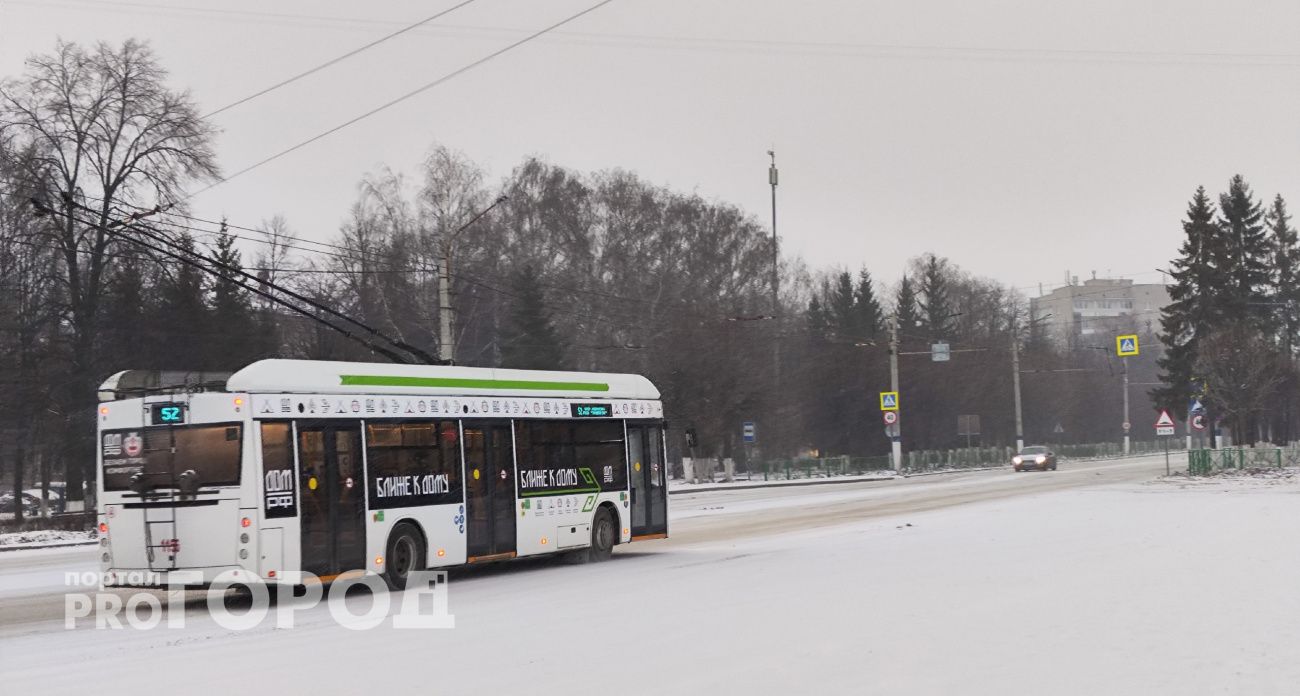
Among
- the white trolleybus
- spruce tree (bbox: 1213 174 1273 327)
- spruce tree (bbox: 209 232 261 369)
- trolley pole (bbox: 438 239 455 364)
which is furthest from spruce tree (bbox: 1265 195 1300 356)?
the white trolleybus

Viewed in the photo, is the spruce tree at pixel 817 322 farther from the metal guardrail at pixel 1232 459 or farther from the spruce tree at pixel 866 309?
the metal guardrail at pixel 1232 459

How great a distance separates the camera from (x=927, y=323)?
343ft

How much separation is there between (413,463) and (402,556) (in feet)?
3.80

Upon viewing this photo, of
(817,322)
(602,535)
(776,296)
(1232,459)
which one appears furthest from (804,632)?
(817,322)

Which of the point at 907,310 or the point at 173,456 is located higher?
the point at 907,310

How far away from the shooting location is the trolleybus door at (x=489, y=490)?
1897 cm

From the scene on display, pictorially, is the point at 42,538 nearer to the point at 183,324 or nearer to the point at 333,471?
the point at 183,324

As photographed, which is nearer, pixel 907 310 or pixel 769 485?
pixel 769 485

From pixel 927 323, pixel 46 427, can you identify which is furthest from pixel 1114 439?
pixel 46 427

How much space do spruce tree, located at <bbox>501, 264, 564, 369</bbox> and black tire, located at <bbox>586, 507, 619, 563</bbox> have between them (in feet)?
132

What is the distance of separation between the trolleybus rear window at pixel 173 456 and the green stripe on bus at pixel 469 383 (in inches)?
67.4

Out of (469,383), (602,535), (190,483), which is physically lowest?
(602,535)

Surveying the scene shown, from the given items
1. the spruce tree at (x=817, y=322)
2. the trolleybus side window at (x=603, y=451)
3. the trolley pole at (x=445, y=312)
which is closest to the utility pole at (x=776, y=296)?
the spruce tree at (x=817, y=322)

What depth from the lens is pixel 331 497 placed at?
1661 centimetres
